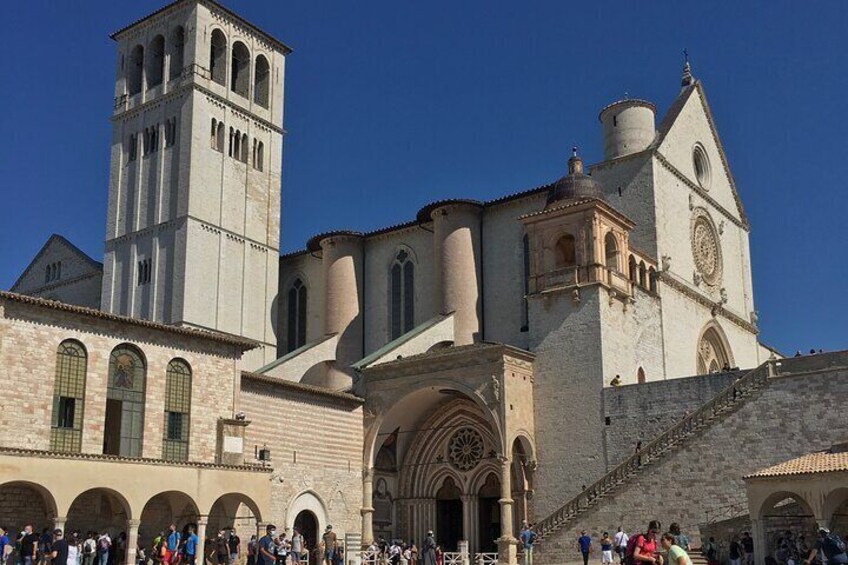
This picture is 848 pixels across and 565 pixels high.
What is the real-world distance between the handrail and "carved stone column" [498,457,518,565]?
1.06m

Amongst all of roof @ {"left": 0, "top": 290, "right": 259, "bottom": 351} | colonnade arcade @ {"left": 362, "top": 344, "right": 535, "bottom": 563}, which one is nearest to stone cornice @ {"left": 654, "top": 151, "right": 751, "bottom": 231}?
colonnade arcade @ {"left": 362, "top": 344, "right": 535, "bottom": 563}

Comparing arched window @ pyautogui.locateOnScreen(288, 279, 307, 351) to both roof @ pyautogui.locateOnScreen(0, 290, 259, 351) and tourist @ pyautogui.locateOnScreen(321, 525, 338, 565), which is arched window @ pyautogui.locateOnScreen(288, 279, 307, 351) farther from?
roof @ pyautogui.locateOnScreen(0, 290, 259, 351)

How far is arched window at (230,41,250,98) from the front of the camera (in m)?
43.7

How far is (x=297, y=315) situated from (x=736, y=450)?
2205cm

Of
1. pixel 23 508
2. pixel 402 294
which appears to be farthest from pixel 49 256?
pixel 23 508

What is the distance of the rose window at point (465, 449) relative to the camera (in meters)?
32.3

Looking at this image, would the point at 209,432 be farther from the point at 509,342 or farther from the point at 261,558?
the point at 509,342

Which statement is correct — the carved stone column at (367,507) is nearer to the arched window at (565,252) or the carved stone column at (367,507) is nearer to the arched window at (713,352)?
the arched window at (565,252)

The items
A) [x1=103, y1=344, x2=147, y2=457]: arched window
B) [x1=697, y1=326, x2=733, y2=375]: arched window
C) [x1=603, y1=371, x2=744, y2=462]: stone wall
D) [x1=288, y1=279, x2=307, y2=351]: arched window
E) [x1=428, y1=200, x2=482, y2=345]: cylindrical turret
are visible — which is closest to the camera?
[x1=103, y1=344, x2=147, y2=457]: arched window

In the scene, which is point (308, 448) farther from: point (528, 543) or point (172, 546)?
point (172, 546)

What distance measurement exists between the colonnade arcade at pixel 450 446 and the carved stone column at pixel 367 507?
0.10 feet

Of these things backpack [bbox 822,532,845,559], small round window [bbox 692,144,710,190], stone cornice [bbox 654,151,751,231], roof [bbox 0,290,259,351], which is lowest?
backpack [bbox 822,532,845,559]

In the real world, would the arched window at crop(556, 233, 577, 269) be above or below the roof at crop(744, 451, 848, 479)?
above

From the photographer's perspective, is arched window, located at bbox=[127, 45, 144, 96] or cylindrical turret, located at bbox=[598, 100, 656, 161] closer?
cylindrical turret, located at bbox=[598, 100, 656, 161]
